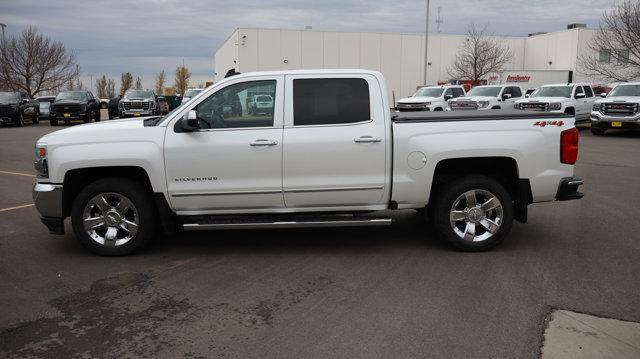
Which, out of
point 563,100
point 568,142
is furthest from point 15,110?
point 568,142

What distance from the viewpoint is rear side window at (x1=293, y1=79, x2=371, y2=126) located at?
226 inches

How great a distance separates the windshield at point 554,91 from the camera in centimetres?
2345

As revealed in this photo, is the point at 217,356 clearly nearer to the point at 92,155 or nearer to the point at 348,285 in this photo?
the point at 348,285

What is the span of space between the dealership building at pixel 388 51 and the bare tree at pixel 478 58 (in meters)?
1.27

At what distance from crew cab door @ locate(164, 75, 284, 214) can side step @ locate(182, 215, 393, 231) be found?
12 cm

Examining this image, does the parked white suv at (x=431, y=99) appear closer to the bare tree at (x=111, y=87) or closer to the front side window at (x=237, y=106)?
the front side window at (x=237, y=106)

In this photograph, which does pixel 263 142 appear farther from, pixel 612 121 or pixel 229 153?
pixel 612 121

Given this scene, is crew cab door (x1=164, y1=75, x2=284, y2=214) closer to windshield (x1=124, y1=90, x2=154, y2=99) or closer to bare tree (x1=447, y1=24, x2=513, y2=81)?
windshield (x1=124, y1=90, x2=154, y2=99)

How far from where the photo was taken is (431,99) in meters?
27.9

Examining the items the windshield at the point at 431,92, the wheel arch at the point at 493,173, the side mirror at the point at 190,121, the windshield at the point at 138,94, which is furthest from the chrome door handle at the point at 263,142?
the windshield at the point at 138,94

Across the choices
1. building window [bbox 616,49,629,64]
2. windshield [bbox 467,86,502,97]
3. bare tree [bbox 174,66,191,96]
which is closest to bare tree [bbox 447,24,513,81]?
building window [bbox 616,49,629,64]

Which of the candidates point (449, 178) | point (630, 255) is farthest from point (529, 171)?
point (630, 255)

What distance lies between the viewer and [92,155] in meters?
5.64

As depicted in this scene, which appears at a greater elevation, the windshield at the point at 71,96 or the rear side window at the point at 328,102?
the windshield at the point at 71,96
